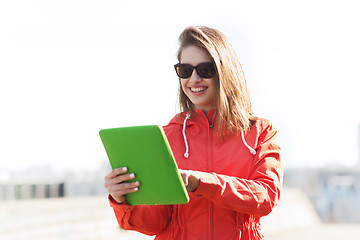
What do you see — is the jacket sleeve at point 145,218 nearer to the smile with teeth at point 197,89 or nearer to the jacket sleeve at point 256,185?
the jacket sleeve at point 256,185

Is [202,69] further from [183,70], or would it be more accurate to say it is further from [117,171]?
[117,171]

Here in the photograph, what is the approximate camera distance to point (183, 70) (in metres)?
2.87

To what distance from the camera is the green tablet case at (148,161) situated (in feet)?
8.08

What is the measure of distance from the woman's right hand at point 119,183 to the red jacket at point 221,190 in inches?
4.2

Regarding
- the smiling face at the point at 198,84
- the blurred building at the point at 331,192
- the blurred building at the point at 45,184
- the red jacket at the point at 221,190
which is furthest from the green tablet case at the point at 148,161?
the blurred building at the point at 331,192

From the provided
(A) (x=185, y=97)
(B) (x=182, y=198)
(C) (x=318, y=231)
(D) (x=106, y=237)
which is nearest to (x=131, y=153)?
(B) (x=182, y=198)

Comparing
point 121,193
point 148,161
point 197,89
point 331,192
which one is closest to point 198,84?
point 197,89

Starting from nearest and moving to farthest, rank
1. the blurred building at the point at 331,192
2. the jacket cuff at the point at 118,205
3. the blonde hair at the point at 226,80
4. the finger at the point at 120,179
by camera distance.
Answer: the finger at the point at 120,179, the jacket cuff at the point at 118,205, the blonde hair at the point at 226,80, the blurred building at the point at 331,192

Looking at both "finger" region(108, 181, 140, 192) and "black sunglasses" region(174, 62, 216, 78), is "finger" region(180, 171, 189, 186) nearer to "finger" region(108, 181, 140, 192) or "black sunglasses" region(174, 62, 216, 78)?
"finger" region(108, 181, 140, 192)

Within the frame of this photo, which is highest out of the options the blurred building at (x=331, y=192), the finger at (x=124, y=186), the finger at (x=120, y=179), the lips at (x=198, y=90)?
the lips at (x=198, y=90)

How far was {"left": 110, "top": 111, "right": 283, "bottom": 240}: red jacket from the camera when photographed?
261cm

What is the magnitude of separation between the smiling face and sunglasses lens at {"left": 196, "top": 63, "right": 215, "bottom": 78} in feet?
0.06

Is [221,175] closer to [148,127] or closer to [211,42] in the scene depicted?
[148,127]

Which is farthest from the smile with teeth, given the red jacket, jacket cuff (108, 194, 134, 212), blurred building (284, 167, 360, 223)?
blurred building (284, 167, 360, 223)
